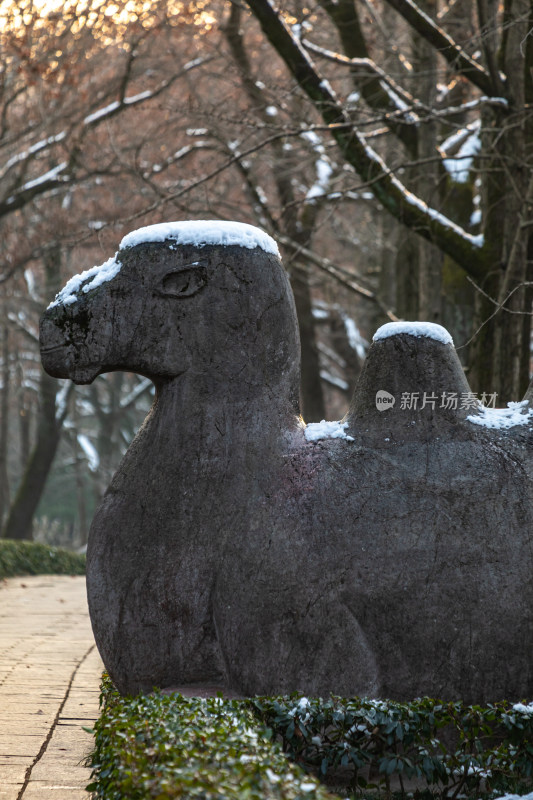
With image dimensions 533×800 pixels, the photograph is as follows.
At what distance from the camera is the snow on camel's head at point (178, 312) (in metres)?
4.13

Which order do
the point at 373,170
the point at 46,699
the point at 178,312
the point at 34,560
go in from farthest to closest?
the point at 34,560
the point at 373,170
the point at 46,699
the point at 178,312

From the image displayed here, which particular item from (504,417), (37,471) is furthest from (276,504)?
(37,471)

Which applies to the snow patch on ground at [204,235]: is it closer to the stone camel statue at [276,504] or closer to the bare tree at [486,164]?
the stone camel statue at [276,504]

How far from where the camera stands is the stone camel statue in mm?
3830

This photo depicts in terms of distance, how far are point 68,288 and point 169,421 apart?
83 cm

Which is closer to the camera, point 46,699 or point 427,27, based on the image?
point 46,699

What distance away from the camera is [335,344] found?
1698cm

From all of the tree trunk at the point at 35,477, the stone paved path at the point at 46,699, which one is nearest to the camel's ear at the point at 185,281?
the stone paved path at the point at 46,699

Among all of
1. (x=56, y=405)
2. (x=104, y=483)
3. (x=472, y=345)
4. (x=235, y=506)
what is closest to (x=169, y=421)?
(x=235, y=506)

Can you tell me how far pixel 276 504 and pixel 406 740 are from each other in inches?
44.2

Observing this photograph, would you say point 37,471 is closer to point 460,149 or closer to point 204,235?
point 460,149

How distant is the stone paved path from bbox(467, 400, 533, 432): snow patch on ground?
8.13ft

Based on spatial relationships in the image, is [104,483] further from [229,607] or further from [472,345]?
[229,607]

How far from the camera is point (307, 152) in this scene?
1158 centimetres
